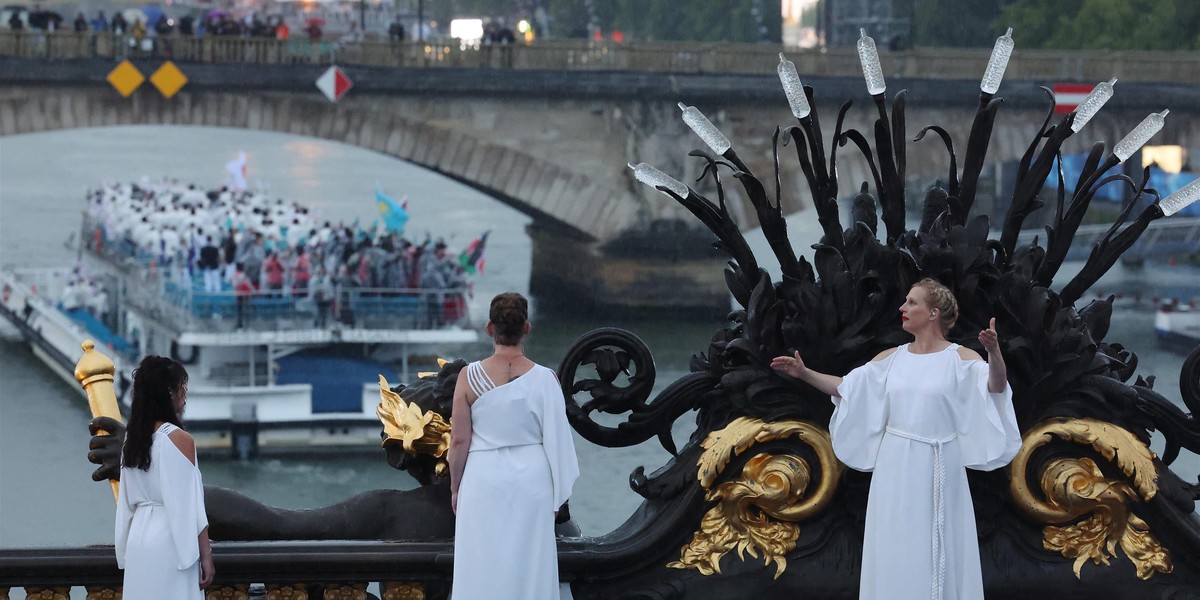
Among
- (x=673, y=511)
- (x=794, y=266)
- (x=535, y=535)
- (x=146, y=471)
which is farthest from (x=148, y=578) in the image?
(x=794, y=266)

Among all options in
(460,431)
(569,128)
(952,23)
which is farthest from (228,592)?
(952,23)

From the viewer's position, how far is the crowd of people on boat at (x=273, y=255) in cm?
2644

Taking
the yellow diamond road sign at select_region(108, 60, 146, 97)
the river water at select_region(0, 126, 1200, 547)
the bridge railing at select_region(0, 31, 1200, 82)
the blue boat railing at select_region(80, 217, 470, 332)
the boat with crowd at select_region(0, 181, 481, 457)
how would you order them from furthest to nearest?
the bridge railing at select_region(0, 31, 1200, 82)
the yellow diamond road sign at select_region(108, 60, 146, 97)
the blue boat railing at select_region(80, 217, 470, 332)
the boat with crowd at select_region(0, 181, 481, 457)
the river water at select_region(0, 126, 1200, 547)

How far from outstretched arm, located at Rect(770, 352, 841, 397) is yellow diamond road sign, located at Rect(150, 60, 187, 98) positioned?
23487 millimetres

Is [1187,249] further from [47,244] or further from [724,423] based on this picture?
[724,423]

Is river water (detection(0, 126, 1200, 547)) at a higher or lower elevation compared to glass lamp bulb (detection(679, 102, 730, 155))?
lower

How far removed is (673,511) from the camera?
452cm

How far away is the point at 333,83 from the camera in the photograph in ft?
89.7

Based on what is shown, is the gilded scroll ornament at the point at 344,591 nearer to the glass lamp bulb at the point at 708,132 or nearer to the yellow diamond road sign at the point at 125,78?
the glass lamp bulb at the point at 708,132

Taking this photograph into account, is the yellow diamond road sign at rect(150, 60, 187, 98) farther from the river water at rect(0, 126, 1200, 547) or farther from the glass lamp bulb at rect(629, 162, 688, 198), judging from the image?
the glass lamp bulb at rect(629, 162, 688, 198)

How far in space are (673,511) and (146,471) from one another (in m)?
1.20

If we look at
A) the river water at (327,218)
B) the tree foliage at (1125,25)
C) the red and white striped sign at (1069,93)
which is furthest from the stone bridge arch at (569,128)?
the tree foliage at (1125,25)

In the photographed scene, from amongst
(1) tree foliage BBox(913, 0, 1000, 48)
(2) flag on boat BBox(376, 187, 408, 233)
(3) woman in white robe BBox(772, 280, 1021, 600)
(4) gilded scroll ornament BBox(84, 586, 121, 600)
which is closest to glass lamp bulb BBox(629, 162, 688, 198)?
(3) woman in white robe BBox(772, 280, 1021, 600)

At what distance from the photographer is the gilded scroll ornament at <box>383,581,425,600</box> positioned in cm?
448
